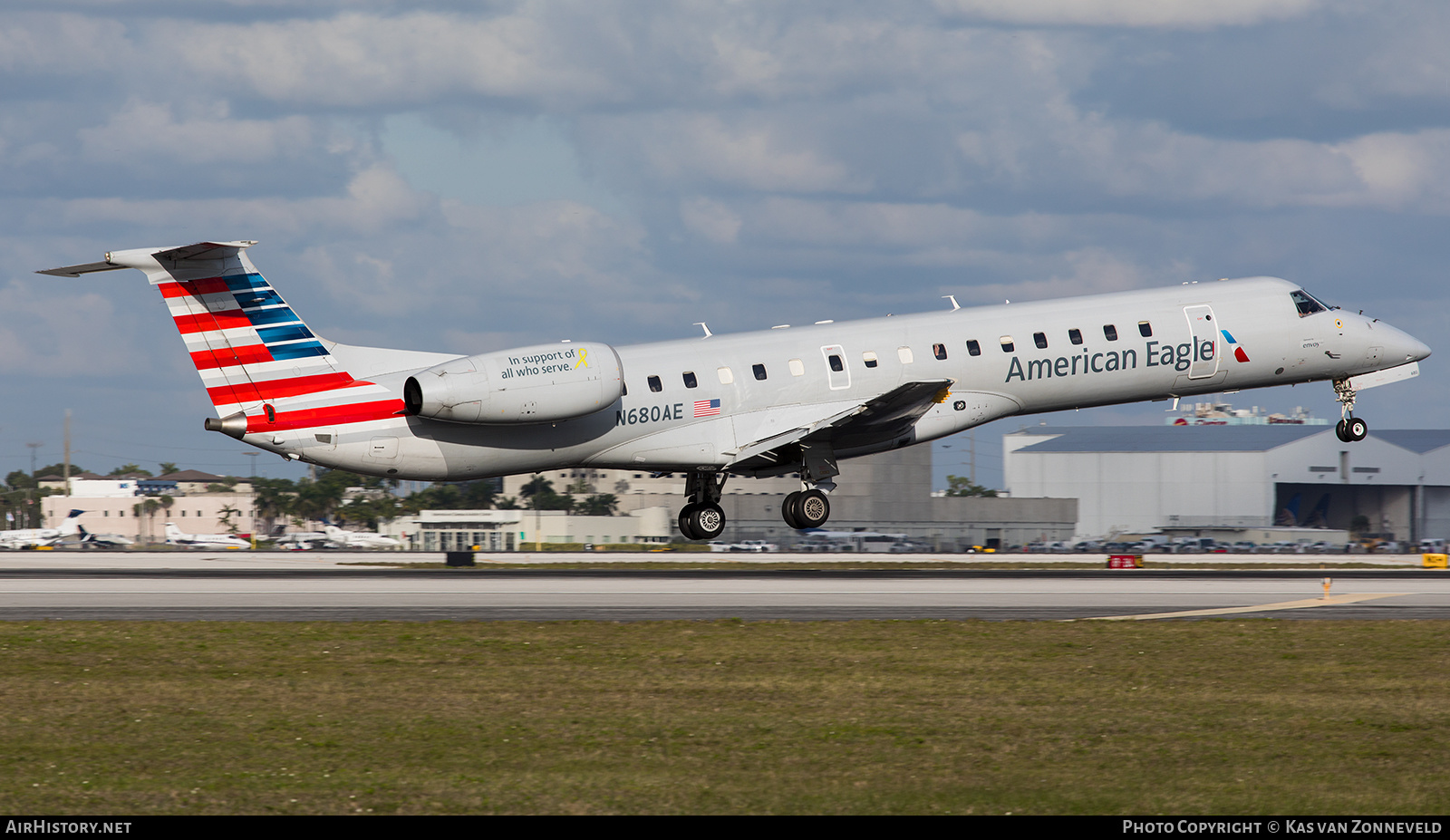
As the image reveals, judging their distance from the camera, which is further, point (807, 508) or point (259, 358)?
point (807, 508)

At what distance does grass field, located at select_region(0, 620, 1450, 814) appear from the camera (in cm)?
1095

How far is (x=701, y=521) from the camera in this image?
106 feet

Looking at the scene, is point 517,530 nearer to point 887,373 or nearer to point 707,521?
point 707,521

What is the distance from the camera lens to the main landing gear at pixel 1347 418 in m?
34.8

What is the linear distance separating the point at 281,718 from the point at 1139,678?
31.1 feet

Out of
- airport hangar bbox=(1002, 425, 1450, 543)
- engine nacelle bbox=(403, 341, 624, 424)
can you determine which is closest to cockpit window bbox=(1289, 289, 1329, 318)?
engine nacelle bbox=(403, 341, 624, 424)

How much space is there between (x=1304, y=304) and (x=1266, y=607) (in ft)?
36.2

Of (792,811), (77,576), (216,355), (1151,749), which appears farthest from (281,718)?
(77,576)

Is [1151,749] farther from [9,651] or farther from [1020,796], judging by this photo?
[9,651]

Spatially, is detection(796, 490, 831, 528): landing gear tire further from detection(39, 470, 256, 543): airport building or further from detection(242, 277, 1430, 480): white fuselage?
detection(39, 470, 256, 543): airport building


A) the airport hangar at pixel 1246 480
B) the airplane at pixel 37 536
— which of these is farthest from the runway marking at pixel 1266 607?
the airport hangar at pixel 1246 480

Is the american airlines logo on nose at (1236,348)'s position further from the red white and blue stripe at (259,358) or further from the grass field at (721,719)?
the red white and blue stripe at (259,358)

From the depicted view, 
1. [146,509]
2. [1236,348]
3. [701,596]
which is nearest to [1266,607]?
[1236,348]
